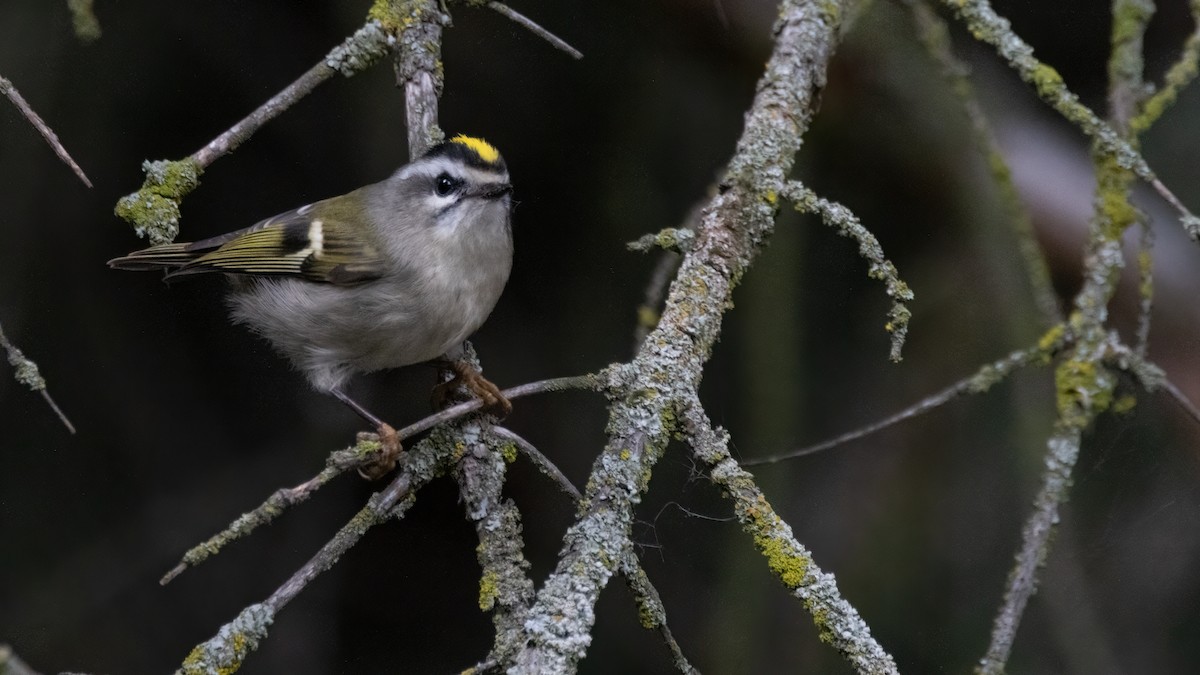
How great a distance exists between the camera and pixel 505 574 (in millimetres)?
1852

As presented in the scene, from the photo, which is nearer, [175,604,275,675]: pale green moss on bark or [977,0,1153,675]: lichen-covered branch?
[977,0,1153,675]: lichen-covered branch

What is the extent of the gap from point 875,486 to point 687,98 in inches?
51.9

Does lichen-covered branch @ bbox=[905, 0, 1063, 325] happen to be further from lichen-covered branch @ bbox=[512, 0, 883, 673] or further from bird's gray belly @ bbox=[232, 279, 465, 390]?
bird's gray belly @ bbox=[232, 279, 465, 390]

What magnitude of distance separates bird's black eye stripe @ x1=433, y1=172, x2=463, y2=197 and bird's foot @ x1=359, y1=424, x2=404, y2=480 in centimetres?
59

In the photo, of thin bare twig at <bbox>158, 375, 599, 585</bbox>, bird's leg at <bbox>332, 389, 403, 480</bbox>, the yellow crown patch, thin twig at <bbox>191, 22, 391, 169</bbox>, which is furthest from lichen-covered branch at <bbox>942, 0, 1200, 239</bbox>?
bird's leg at <bbox>332, 389, 403, 480</bbox>

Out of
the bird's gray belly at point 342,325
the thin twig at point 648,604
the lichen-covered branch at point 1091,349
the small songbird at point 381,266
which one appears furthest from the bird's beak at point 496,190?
the lichen-covered branch at point 1091,349

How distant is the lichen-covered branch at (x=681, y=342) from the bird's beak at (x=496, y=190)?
633 mm

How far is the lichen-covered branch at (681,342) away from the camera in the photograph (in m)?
1.53

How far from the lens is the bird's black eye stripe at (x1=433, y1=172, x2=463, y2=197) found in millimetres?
2541

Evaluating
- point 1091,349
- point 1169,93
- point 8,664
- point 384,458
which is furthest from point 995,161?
point 8,664

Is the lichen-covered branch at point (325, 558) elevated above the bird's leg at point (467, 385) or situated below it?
below

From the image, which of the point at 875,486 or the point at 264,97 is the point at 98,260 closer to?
the point at 264,97

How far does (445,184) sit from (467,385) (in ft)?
1.67

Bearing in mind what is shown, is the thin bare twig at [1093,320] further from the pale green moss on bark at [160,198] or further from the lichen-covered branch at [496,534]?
the pale green moss on bark at [160,198]
